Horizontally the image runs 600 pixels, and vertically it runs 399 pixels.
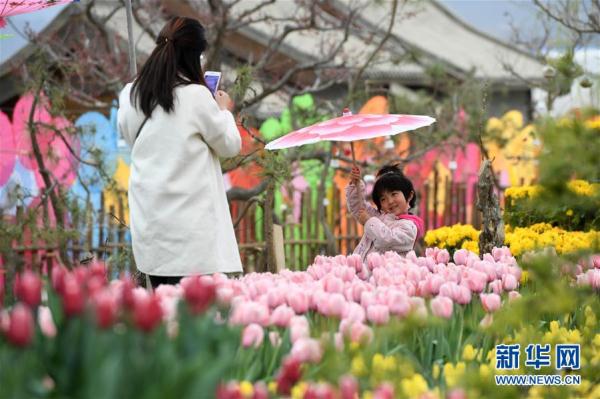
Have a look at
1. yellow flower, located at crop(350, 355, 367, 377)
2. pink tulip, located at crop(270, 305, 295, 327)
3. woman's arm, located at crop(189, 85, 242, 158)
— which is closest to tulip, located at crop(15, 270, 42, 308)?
yellow flower, located at crop(350, 355, 367, 377)

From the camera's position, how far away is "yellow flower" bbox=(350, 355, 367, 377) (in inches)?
113

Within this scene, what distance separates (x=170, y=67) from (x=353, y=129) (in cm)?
179

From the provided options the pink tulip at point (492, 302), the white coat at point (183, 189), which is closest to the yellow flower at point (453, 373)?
the pink tulip at point (492, 302)

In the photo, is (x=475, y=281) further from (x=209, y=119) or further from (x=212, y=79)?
(x=212, y=79)

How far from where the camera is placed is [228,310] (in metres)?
3.34

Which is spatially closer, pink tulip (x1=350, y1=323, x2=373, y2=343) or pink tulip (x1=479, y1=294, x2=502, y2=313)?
pink tulip (x1=350, y1=323, x2=373, y2=343)

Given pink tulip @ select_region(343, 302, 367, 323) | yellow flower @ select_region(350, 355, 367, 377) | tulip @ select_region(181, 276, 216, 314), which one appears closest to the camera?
tulip @ select_region(181, 276, 216, 314)

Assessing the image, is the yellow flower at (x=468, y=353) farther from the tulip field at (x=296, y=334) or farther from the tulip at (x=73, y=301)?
the tulip at (x=73, y=301)

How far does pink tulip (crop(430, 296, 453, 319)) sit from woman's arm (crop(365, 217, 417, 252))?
2234 millimetres

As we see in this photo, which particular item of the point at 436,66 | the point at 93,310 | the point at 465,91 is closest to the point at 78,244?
the point at 436,66

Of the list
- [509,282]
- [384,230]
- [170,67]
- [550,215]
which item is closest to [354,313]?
[509,282]

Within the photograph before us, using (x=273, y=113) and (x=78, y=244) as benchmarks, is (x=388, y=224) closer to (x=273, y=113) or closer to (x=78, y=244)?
(x=78, y=244)

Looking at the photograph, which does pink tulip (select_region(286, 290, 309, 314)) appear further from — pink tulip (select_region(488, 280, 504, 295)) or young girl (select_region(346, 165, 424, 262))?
young girl (select_region(346, 165, 424, 262))

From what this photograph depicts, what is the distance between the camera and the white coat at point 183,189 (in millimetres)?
4461
